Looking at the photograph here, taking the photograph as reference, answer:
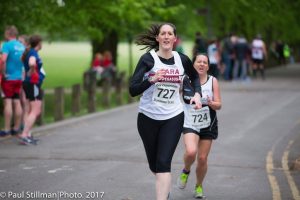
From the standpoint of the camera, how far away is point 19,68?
1338 centimetres

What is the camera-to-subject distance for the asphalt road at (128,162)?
343 inches

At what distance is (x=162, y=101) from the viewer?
23.7 feet

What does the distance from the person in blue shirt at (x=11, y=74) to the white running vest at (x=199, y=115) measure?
18.6 ft

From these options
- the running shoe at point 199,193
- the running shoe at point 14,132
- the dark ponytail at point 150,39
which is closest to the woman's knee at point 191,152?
the running shoe at point 199,193

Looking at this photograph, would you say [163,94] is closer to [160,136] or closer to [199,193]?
[160,136]

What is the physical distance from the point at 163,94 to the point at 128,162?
3904 mm

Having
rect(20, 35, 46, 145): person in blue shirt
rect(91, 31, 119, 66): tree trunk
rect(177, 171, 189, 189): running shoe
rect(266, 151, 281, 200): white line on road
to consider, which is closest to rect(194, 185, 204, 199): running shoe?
rect(177, 171, 189, 189): running shoe

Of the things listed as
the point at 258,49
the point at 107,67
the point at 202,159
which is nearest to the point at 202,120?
the point at 202,159

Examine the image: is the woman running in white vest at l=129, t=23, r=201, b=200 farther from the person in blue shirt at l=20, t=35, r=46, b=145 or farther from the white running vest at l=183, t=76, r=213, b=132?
the person in blue shirt at l=20, t=35, r=46, b=145

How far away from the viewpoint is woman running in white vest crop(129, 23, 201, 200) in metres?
7.13

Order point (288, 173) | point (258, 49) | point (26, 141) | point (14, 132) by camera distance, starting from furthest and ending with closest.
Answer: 1. point (258, 49)
2. point (14, 132)
3. point (26, 141)
4. point (288, 173)

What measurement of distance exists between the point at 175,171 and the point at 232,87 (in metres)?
17.8

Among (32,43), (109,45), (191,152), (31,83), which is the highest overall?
(32,43)

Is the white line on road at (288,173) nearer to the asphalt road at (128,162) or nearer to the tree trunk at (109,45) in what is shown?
the asphalt road at (128,162)
